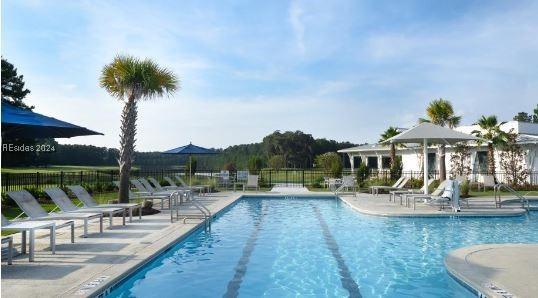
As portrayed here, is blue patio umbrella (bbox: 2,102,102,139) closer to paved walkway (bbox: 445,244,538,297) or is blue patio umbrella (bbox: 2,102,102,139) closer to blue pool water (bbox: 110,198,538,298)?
blue pool water (bbox: 110,198,538,298)

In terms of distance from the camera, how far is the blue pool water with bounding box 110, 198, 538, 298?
6.33 metres

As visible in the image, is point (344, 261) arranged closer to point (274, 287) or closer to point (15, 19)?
point (274, 287)

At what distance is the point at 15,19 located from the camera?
31.0ft

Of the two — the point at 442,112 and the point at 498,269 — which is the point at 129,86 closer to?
the point at 498,269

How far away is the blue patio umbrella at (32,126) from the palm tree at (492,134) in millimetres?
20813

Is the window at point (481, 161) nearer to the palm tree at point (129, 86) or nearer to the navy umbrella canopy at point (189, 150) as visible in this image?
the navy umbrella canopy at point (189, 150)

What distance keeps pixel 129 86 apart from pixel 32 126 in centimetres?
595

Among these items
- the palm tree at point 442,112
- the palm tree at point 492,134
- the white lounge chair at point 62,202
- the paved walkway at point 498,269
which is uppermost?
the palm tree at point 442,112

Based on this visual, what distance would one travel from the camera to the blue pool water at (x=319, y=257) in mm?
6328

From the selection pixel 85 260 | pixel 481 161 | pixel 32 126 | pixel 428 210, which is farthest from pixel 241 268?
pixel 481 161

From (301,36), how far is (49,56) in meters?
9.21

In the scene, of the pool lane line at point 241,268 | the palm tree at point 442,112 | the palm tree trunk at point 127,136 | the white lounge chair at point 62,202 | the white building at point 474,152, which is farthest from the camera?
the palm tree at point 442,112

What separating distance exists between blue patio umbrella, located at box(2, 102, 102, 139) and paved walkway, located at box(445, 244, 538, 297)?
6.93 meters

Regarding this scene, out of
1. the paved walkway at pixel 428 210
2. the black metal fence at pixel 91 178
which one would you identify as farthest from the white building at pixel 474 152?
the paved walkway at pixel 428 210
